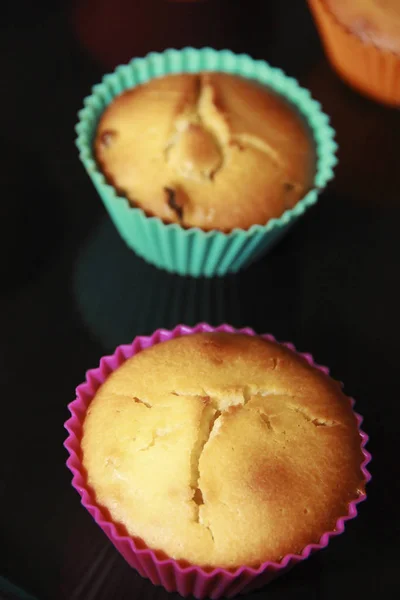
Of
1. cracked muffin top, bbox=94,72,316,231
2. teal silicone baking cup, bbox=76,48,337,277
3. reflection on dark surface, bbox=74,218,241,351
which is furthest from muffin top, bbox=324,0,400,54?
reflection on dark surface, bbox=74,218,241,351

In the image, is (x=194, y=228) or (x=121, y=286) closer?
(x=194, y=228)

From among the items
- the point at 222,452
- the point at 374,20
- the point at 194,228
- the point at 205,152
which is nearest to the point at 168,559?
the point at 222,452

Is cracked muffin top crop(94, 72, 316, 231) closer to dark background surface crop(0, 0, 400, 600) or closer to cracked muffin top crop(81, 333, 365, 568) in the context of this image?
dark background surface crop(0, 0, 400, 600)

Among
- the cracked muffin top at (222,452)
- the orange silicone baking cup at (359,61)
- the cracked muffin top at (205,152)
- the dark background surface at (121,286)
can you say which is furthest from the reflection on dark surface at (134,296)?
the orange silicone baking cup at (359,61)

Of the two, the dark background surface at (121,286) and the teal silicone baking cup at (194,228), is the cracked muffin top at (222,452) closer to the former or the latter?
the dark background surface at (121,286)

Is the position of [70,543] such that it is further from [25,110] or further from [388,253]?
[25,110]

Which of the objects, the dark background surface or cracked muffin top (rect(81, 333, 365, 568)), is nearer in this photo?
cracked muffin top (rect(81, 333, 365, 568))

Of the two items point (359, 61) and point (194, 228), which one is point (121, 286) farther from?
point (359, 61)
